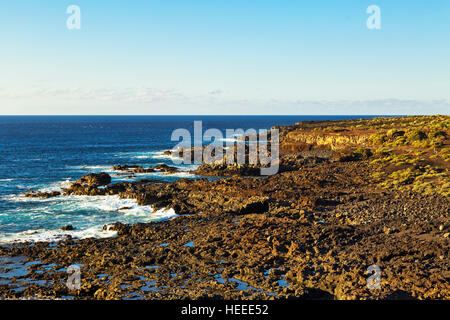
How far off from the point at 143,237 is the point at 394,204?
20802 mm

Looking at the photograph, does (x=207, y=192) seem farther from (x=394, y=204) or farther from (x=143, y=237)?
(x=394, y=204)

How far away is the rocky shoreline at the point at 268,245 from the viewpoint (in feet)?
61.9

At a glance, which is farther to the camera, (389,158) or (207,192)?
(389,158)

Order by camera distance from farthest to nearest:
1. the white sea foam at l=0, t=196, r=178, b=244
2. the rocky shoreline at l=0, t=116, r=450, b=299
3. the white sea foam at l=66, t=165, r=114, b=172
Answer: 1. the white sea foam at l=66, t=165, r=114, b=172
2. the white sea foam at l=0, t=196, r=178, b=244
3. the rocky shoreline at l=0, t=116, r=450, b=299

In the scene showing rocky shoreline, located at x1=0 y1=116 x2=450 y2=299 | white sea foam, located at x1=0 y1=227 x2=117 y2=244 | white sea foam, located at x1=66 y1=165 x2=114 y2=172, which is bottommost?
white sea foam, located at x1=0 y1=227 x2=117 y2=244

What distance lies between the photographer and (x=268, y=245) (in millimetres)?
24359

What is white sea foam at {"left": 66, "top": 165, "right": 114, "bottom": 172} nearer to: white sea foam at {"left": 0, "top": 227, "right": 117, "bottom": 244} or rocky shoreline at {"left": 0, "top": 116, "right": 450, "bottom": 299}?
rocky shoreline at {"left": 0, "top": 116, "right": 450, "bottom": 299}

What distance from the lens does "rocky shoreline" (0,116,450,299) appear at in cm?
1886

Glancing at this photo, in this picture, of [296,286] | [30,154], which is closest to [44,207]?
[296,286]

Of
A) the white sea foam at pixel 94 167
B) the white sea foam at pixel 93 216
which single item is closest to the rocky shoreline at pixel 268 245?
the white sea foam at pixel 93 216

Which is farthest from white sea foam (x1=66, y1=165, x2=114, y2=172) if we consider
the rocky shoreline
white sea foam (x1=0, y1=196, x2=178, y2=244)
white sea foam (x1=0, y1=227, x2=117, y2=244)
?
white sea foam (x1=0, y1=227, x2=117, y2=244)

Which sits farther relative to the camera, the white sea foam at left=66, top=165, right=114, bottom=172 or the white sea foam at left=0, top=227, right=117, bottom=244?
the white sea foam at left=66, top=165, right=114, bottom=172
